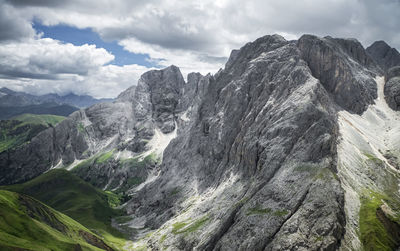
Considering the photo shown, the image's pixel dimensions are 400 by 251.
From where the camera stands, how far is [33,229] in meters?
118

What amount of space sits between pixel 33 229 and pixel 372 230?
429 feet

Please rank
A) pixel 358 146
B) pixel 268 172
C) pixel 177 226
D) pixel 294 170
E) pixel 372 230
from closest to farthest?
pixel 372 230 < pixel 294 170 < pixel 268 172 < pixel 358 146 < pixel 177 226

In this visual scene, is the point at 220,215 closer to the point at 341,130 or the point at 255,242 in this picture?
the point at 255,242

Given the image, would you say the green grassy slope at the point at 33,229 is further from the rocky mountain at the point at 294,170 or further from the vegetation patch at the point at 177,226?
the rocky mountain at the point at 294,170

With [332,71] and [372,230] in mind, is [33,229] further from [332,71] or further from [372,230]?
[332,71]

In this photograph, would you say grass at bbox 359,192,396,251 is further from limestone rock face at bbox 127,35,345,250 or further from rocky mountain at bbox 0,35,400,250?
limestone rock face at bbox 127,35,345,250

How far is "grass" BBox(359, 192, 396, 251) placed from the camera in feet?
316

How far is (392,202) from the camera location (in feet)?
380

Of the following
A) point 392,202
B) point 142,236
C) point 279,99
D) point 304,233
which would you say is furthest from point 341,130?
point 142,236

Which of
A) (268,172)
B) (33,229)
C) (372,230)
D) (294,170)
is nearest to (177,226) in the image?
(268,172)

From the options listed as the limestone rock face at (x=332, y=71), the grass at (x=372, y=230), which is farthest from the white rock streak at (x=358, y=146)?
the limestone rock face at (x=332, y=71)

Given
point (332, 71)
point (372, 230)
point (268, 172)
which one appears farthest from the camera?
point (332, 71)

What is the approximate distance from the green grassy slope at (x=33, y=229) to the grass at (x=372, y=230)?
111195 millimetres

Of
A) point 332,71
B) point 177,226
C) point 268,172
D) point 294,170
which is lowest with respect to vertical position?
point 177,226
